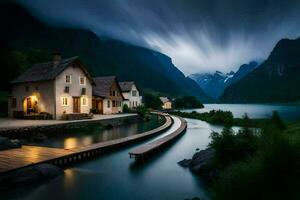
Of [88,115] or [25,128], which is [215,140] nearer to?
[25,128]

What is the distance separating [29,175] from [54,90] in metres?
23.3

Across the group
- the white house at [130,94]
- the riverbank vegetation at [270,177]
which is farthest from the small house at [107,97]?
the riverbank vegetation at [270,177]

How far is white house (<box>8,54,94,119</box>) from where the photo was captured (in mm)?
35438

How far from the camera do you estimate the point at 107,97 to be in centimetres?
4872

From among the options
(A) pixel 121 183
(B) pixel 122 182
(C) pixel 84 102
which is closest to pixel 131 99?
(C) pixel 84 102

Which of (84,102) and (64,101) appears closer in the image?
(64,101)

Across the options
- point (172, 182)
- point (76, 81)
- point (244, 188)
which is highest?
point (76, 81)

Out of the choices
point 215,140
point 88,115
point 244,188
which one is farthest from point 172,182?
point 88,115

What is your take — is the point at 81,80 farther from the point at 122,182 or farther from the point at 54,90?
the point at 122,182

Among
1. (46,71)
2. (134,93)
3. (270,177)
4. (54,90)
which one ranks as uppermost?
(46,71)

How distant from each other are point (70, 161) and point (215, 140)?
386 inches

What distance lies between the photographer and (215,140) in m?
15.1

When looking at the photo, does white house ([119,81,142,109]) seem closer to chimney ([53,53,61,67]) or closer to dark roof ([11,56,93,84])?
dark roof ([11,56,93,84])

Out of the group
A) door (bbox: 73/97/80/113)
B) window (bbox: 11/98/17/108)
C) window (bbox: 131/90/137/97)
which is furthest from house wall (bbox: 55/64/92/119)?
window (bbox: 131/90/137/97)
